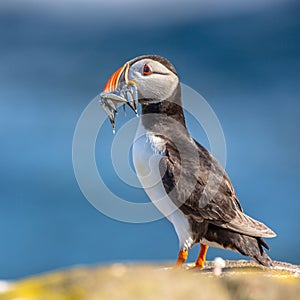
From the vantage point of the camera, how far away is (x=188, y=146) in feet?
35.2

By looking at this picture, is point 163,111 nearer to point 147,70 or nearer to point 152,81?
point 152,81

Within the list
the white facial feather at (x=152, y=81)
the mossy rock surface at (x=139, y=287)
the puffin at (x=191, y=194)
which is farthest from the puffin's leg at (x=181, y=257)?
the mossy rock surface at (x=139, y=287)

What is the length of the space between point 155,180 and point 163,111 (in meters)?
1.35

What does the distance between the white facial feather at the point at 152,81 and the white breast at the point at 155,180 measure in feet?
3.22

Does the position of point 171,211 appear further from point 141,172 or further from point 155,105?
point 155,105

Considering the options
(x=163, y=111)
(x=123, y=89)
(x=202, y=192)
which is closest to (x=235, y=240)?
(x=202, y=192)

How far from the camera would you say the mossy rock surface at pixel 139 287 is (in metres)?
4.51

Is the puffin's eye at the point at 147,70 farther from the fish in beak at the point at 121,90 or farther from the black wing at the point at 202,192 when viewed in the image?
the black wing at the point at 202,192

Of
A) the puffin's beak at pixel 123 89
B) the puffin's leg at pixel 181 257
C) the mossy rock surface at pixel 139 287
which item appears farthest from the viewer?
the puffin's beak at pixel 123 89

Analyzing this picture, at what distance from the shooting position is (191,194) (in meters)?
10.3

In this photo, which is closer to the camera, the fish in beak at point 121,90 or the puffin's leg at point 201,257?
the puffin's leg at point 201,257

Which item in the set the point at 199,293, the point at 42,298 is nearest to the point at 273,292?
the point at 199,293

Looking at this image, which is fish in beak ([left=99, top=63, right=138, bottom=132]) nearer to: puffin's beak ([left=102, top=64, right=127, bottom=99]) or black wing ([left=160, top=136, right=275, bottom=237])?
puffin's beak ([left=102, top=64, right=127, bottom=99])

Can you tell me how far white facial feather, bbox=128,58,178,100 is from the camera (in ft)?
36.3
